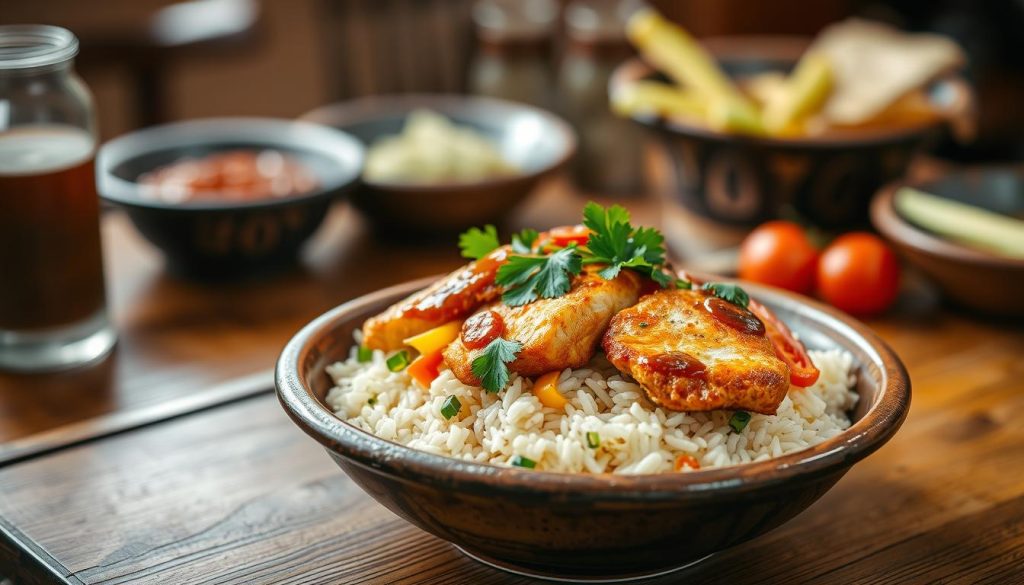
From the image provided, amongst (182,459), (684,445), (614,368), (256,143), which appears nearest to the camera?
(684,445)

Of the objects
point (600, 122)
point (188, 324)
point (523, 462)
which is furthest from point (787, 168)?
point (523, 462)

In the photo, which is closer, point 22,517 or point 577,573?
point 577,573

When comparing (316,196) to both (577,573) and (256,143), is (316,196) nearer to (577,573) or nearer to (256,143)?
(256,143)

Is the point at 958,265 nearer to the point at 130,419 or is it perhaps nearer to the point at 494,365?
the point at 494,365

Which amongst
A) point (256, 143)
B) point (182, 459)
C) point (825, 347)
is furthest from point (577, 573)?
point (256, 143)

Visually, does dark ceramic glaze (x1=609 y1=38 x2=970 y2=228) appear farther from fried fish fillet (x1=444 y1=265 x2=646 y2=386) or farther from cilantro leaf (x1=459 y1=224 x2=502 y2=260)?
fried fish fillet (x1=444 y1=265 x2=646 y2=386)

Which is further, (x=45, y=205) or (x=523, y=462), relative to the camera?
(x=45, y=205)
